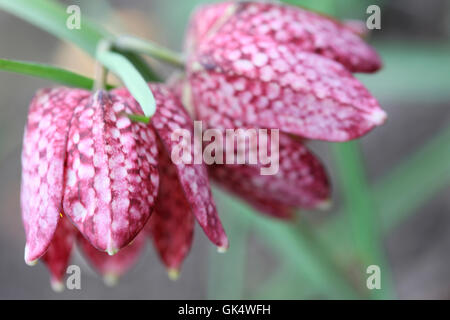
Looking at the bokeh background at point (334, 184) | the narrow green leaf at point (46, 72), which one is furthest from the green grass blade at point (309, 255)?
the narrow green leaf at point (46, 72)

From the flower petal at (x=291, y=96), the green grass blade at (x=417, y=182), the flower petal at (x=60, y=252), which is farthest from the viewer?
the green grass blade at (x=417, y=182)

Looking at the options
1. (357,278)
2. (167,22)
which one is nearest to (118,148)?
(357,278)

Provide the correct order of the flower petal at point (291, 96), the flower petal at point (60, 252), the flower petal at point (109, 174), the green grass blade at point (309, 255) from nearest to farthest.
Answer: the flower petal at point (109, 174)
the flower petal at point (291, 96)
the flower petal at point (60, 252)
the green grass blade at point (309, 255)

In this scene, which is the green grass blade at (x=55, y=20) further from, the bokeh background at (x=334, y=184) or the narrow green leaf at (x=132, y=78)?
the bokeh background at (x=334, y=184)

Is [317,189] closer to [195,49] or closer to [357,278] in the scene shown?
[195,49]

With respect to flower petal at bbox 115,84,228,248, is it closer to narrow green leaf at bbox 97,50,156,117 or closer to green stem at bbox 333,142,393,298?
narrow green leaf at bbox 97,50,156,117
